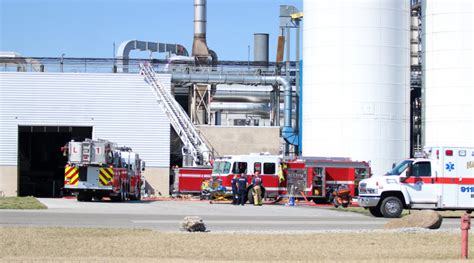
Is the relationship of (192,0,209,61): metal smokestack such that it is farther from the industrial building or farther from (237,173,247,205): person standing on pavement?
(237,173,247,205): person standing on pavement

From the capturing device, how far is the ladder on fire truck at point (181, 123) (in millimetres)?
60250

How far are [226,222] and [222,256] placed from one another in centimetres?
1054

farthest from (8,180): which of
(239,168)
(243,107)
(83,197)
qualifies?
(239,168)

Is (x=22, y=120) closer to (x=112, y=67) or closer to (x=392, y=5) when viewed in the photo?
(x=112, y=67)

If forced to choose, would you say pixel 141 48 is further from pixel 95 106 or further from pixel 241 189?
pixel 241 189

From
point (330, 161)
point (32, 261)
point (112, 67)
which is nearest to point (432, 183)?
point (330, 161)

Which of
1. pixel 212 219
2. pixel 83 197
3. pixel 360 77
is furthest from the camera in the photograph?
pixel 360 77

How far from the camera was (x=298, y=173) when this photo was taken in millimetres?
47312

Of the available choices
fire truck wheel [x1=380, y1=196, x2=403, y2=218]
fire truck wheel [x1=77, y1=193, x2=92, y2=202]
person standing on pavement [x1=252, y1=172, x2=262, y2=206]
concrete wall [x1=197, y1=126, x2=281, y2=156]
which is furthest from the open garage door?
fire truck wheel [x1=380, y1=196, x2=403, y2=218]

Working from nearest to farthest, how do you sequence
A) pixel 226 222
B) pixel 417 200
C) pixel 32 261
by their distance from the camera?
pixel 32 261 → pixel 226 222 → pixel 417 200

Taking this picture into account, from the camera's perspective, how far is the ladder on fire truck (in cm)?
6025

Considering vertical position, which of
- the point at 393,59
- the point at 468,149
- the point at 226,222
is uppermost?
the point at 393,59

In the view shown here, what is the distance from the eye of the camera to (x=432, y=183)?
34.7m

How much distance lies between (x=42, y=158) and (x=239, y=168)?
26578 millimetres
